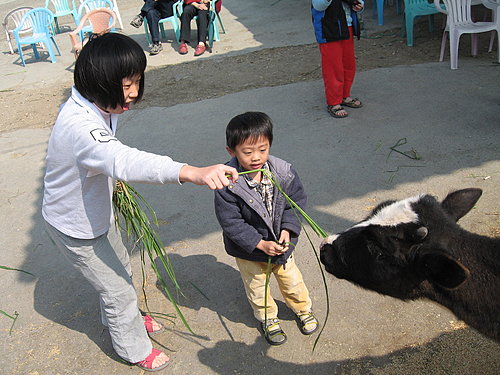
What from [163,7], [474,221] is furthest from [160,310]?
[163,7]

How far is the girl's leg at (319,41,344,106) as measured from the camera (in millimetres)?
6105

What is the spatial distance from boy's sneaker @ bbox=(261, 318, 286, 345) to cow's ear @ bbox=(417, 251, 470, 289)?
1325 mm

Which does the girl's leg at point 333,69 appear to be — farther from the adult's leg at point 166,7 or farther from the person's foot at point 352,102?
the adult's leg at point 166,7

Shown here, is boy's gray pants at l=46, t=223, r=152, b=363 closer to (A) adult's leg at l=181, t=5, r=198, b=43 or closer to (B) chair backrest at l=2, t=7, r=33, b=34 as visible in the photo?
(A) adult's leg at l=181, t=5, r=198, b=43

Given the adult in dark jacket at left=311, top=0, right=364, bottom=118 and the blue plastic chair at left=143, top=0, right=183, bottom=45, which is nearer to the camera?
the adult in dark jacket at left=311, top=0, right=364, bottom=118

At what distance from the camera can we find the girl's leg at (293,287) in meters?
3.25

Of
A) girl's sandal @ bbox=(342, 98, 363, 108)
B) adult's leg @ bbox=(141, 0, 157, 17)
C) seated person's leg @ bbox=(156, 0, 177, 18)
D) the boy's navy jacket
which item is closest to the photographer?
the boy's navy jacket

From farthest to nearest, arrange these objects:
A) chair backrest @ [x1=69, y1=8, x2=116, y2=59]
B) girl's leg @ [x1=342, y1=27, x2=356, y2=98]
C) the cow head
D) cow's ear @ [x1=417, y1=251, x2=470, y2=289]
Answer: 1. chair backrest @ [x1=69, y1=8, x2=116, y2=59]
2. girl's leg @ [x1=342, y1=27, x2=356, y2=98]
3. the cow head
4. cow's ear @ [x1=417, y1=251, x2=470, y2=289]

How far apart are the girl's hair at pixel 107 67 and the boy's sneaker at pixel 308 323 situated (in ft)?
6.12

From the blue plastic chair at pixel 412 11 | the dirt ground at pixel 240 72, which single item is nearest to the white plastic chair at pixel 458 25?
the dirt ground at pixel 240 72

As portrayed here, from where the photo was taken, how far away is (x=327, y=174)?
517 centimetres

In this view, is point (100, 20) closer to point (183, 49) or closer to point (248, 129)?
point (183, 49)

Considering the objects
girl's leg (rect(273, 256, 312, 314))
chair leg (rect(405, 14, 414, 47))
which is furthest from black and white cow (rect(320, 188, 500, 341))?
chair leg (rect(405, 14, 414, 47))

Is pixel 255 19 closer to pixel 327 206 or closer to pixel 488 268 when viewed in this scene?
pixel 327 206
